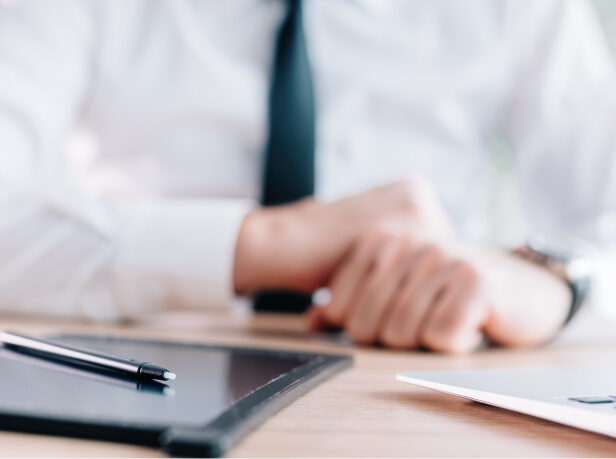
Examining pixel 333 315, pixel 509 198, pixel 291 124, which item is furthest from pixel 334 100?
pixel 509 198

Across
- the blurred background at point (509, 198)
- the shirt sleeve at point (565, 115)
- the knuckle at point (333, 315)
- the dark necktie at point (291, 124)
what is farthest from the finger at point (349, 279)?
the blurred background at point (509, 198)

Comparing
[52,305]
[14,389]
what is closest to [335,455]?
[14,389]

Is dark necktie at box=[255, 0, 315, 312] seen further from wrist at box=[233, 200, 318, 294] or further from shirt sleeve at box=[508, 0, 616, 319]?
shirt sleeve at box=[508, 0, 616, 319]

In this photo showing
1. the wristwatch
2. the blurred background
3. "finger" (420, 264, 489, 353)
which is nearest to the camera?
"finger" (420, 264, 489, 353)

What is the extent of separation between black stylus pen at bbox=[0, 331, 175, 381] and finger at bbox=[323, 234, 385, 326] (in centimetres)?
27

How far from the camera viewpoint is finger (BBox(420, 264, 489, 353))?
1.55 ft

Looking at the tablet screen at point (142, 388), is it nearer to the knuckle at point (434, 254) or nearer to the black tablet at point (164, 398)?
the black tablet at point (164, 398)

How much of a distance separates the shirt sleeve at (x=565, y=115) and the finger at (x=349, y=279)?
1.56ft

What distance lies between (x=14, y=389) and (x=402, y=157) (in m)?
0.78

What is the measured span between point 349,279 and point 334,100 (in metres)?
0.45

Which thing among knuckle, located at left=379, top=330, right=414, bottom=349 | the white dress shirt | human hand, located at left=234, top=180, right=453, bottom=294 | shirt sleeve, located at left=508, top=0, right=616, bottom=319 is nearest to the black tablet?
knuckle, located at left=379, top=330, right=414, bottom=349

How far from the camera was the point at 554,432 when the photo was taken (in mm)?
243

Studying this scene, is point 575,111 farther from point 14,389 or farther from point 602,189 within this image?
point 14,389

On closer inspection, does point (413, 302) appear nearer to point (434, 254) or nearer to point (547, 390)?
point (434, 254)
